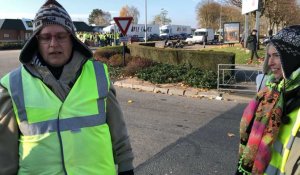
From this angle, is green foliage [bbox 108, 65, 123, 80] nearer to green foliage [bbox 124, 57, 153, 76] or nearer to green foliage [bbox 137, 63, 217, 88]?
green foliage [bbox 124, 57, 153, 76]

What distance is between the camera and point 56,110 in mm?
2018

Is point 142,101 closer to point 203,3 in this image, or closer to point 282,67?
point 282,67

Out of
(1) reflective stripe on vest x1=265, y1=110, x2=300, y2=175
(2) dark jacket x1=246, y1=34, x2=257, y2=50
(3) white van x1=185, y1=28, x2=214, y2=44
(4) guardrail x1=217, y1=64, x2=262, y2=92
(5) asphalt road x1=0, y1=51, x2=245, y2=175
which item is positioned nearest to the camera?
(1) reflective stripe on vest x1=265, y1=110, x2=300, y2=175

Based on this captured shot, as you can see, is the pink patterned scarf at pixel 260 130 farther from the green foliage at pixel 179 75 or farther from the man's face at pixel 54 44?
the green foliage at pixel 179 75

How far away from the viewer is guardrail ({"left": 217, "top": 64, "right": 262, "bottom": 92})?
11.8 meters

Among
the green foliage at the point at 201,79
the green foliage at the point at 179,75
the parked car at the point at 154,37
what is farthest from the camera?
the parked car at the point at 154,37

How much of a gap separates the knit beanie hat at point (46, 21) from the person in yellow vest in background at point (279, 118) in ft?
4.25

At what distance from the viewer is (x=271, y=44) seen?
247 cm

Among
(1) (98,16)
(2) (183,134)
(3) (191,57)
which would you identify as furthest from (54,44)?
(1) (98,16)

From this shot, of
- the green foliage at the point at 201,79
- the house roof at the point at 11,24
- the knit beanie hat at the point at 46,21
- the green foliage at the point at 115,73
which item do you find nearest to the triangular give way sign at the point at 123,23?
the green foliage at the point at 115,73

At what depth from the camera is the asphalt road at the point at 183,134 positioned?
5238mm

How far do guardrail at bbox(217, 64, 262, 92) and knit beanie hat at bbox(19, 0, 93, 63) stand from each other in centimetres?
959

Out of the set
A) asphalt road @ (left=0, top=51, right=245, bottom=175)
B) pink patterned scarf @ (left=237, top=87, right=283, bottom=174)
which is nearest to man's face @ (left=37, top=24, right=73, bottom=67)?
pink patterned scarf @ (left=237, top=87, right=283, bottom=174)

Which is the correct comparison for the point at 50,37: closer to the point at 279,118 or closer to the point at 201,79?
the point at 279,118
